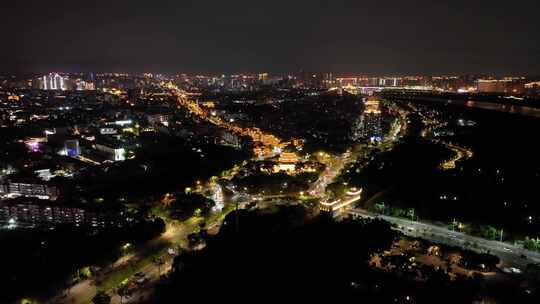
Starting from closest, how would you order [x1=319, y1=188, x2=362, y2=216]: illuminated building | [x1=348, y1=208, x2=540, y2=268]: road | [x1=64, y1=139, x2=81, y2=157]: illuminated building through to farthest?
[x1=348, y1=208, x2=540, y2=268]: road < [x1=319, y1=188, x2=362, y2=216]: illuminated building < [x1=64, y1=139, x2=81, y2=157]: illuminated building

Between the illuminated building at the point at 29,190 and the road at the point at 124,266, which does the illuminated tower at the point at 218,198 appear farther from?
the illuminated building at the point at 29,190

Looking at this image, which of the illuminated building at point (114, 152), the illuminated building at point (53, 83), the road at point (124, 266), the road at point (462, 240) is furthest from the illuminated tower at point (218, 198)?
the illuminated building at point (53, 83)

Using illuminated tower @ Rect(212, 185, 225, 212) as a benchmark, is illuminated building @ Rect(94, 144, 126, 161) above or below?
above

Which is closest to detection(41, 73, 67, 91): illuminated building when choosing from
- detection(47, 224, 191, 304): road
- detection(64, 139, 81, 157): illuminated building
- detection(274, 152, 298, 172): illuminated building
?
detection(64, 139, 81, 157): illuminated building

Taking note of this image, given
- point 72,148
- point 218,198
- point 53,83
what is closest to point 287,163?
point 218,198

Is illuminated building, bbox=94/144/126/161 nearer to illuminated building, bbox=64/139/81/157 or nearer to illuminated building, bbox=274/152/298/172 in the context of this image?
illuminated building, bbox=64/139/81/157

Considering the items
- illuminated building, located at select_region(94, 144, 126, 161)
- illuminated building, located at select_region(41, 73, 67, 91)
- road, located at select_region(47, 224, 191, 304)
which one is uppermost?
illuminated building, located at select_region(41, 73, 67, 91)

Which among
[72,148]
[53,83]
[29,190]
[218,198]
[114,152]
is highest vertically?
[53,83]

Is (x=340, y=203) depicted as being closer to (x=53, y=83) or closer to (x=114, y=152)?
(x=114, y=152)
